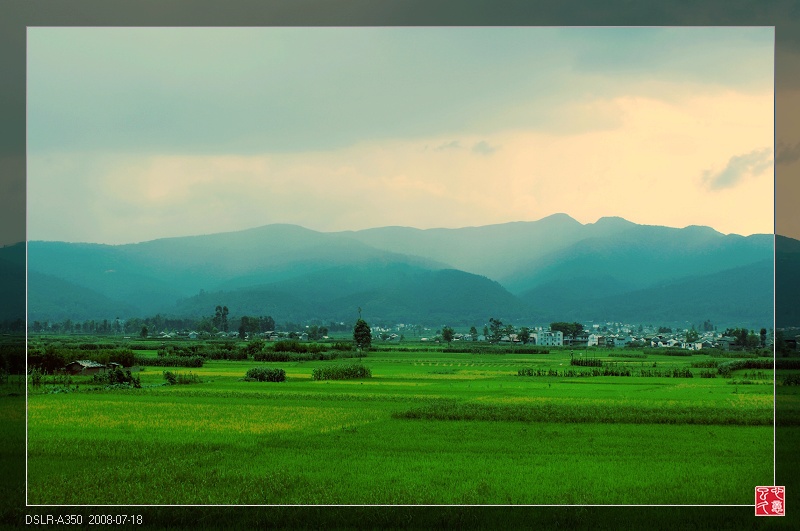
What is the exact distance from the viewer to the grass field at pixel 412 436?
7.11m

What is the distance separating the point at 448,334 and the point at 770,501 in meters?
3.96

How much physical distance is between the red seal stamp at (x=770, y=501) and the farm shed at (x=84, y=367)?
26.5ft

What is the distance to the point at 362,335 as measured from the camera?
809cm

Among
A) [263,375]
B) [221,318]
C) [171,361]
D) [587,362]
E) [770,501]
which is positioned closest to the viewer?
[770,501]

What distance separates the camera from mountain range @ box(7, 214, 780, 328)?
7.82 metres

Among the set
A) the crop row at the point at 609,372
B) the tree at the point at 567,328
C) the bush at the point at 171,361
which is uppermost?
the tree at the point at 567,328

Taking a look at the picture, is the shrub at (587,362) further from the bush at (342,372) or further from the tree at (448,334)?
the bush at (342,372)

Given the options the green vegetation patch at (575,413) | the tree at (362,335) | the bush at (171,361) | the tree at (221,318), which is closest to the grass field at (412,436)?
the green vegetation patch at (575,413)

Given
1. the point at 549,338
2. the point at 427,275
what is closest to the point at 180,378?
the point at 427,275

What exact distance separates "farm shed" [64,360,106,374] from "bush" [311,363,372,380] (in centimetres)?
285

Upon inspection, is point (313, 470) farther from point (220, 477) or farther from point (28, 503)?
point (28, 503)

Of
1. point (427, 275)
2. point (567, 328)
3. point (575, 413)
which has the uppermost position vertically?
point (427, 275)

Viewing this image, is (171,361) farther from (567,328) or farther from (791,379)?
(791,379)

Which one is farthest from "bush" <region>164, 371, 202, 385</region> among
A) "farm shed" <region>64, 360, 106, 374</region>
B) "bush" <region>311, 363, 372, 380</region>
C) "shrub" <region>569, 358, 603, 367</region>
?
"shrub" <region>569, 358, 603, 367</region>
